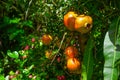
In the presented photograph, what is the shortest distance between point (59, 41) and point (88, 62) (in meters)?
0.37

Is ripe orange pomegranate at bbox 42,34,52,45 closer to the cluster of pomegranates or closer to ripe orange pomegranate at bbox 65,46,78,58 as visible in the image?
ripe orange pomegranate at bbox 65,46,78,58

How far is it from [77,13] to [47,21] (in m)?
0.52

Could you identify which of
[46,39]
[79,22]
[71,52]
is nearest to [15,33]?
[46,39]

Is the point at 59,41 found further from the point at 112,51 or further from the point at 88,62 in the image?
the point at 112,51

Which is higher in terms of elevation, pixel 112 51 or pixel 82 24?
pixel 82 24

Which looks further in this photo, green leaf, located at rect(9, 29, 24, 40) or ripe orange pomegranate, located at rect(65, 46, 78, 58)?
green leaf, located at rect(9, 29, 24, 40)

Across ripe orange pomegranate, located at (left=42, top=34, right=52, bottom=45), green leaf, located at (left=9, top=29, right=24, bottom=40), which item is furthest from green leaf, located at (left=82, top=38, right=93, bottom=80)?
green leaf, located at (left=9, top=29, right=24, bottom=40)

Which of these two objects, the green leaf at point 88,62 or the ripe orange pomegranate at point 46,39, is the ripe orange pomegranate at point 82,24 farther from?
the ripe orange pomegranate at point 46,39

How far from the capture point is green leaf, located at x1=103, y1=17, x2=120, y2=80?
178 centimetres

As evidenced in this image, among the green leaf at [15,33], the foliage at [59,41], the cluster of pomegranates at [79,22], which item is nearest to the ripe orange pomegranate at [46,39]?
the foliage at [59,41]

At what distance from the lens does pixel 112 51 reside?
5.91 feet

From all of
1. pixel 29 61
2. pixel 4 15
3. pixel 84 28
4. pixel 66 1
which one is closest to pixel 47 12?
pixel 66 1

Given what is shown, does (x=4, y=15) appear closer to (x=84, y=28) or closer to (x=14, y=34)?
(x=14, y=34)

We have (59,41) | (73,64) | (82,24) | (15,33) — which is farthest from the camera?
(15,33)
